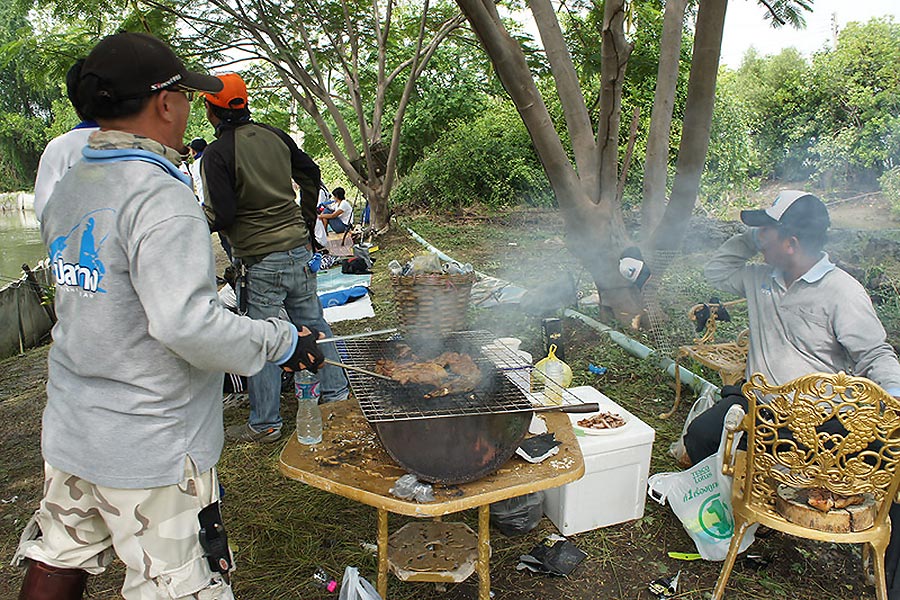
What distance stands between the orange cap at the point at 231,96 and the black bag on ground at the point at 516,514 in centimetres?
301

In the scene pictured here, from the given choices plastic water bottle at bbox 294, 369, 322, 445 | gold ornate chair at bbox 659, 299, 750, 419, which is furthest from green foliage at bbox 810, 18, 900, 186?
plastic water bottle at bbox 294, 369, 322, 445

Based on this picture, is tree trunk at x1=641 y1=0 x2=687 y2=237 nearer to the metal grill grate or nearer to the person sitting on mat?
the metal grill grate

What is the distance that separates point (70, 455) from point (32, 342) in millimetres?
7964

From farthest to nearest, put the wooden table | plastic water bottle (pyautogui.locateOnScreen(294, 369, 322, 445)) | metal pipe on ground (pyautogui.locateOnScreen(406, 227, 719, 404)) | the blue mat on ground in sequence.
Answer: the blue mat on ground < metal pipe on ground (pyautogui.locateOnScreen(406, 227, 719, 404)) < plastic water bottle (pyautogui.locateOnScreen(294, 369, 322, 445)) < the wooden table

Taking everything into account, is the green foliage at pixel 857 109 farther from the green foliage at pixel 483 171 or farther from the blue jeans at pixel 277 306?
the blue jeans at pixel 277 306

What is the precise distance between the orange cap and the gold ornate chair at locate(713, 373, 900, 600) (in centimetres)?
346

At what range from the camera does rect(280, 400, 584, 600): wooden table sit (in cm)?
213

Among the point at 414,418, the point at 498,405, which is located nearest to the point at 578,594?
the point at 498,405

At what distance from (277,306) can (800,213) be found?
3.26m

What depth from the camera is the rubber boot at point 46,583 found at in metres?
1.87

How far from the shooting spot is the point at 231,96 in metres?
3.79

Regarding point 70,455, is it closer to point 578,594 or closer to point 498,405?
point 498,405

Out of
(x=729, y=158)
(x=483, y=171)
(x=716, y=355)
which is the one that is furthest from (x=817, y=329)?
(x=483, y=171)

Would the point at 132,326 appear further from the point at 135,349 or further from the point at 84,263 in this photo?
the point at 84,263
